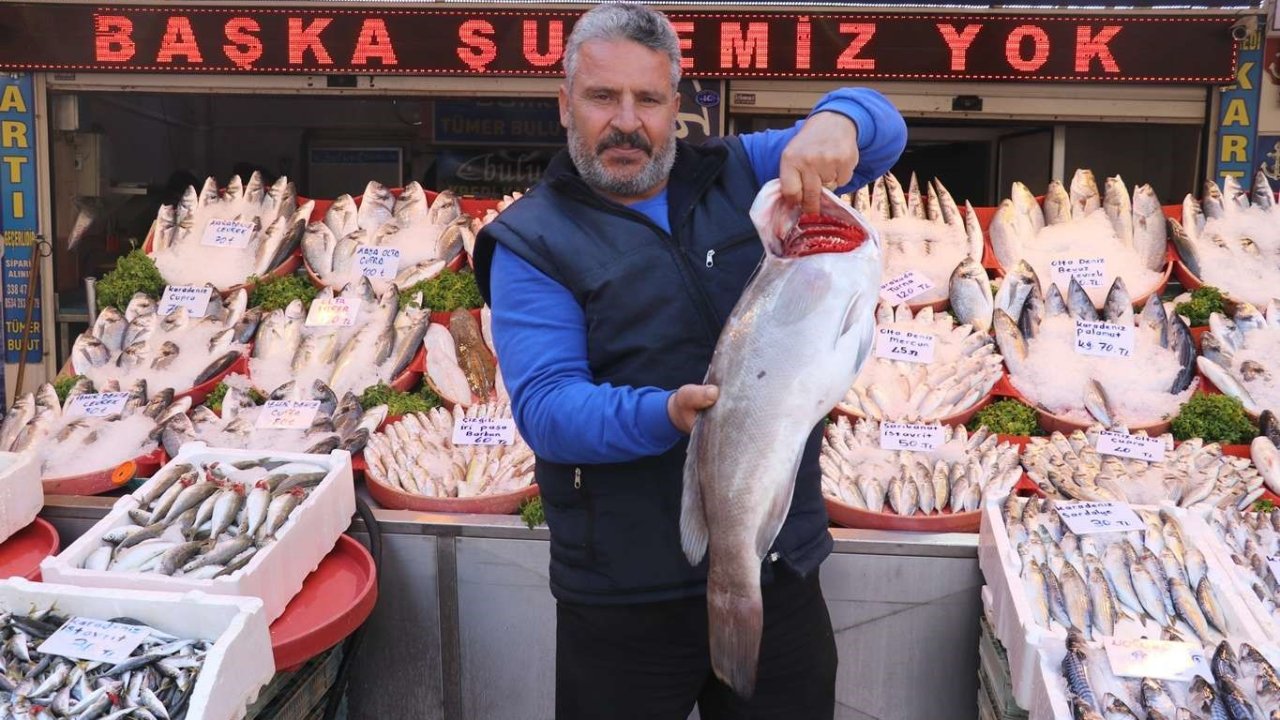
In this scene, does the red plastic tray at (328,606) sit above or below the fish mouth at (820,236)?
below

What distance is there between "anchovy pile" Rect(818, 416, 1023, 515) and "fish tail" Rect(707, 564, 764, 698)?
4.57 ft

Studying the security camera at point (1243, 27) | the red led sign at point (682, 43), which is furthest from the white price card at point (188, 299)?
the security camera at point (1243, 27)

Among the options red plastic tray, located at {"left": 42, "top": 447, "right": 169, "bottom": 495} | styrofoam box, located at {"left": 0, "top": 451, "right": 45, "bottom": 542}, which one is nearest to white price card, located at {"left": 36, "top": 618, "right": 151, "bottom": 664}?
styrofoam box, located at {"left": 0, "top": 451, "right": 45, "bottom": 542}

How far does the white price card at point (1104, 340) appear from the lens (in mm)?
3961

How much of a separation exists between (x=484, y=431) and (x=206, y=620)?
56.6 inches

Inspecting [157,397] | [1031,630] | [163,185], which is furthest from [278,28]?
[1031,630]

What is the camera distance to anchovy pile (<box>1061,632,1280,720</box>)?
222cm

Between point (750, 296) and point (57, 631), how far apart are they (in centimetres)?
185

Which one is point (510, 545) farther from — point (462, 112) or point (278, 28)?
point (462, 112)

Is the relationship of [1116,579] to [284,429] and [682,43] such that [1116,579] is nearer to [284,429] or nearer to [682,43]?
[284,429]

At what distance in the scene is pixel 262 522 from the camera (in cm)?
298

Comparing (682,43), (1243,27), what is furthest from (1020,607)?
(1243,27)

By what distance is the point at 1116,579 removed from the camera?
2.75m

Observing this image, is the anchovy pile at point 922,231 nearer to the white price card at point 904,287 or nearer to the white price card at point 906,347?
the white price card at point 904,287
